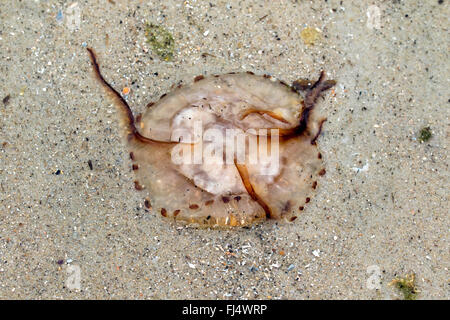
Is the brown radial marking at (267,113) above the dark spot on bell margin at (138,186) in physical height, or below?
above

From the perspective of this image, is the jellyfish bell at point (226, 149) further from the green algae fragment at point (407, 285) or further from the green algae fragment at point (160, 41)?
the green algae fragment at point (407, 285)

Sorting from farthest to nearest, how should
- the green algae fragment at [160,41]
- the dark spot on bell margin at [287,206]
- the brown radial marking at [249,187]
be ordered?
1. the green algae fragment at [160,41]
2. the dark spot on bell margin at [287,206]
3. the brown radial marking at [249,187]

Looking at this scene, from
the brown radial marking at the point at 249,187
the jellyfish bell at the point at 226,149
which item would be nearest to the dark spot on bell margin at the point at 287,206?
the jellyfish bell at the point at 226,149

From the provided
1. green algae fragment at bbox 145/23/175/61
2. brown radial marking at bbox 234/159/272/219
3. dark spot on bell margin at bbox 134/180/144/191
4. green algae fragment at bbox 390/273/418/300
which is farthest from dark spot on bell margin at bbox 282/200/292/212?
green algae fragment at bbox 145/23/175/61

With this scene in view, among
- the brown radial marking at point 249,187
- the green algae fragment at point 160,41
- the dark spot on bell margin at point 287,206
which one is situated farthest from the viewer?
the green algae fragment at point 160,41

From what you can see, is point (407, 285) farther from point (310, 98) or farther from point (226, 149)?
point (226, 149)
